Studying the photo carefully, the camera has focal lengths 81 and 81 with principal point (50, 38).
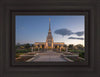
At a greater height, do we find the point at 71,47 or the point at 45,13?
the point at 45,13

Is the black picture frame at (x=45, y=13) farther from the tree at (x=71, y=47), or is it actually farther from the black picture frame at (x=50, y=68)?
the tree at (x=71, y=47)

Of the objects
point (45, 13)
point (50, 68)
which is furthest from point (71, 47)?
point (45, 13)

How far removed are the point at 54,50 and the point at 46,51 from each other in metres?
0.19

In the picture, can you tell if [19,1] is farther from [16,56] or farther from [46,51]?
[46,51]

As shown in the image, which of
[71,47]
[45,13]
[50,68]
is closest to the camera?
[50,68]

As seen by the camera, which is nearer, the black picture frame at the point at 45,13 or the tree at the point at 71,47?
the black picture frame at the point at 45,13

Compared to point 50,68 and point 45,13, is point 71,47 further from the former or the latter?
point 45,13

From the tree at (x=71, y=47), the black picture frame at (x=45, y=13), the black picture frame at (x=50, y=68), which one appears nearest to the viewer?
the black picture frame at (x=50, y=68)

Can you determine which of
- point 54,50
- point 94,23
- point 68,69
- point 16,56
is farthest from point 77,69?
point 16,56

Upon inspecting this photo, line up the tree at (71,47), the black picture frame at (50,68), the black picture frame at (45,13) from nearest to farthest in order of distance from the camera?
the black picture frame at (50,68) < the black picture frame at (45,13) < the tree at (71,47)

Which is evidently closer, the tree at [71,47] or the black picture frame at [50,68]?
the black picture frame at [50,68]

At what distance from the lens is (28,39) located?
195 centimetres

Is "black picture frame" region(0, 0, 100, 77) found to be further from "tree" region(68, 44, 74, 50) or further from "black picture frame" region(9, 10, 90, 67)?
"tree" region(68, 44, 74, 50)

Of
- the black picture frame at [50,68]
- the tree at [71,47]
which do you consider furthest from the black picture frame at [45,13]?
the tree at [71,47]
